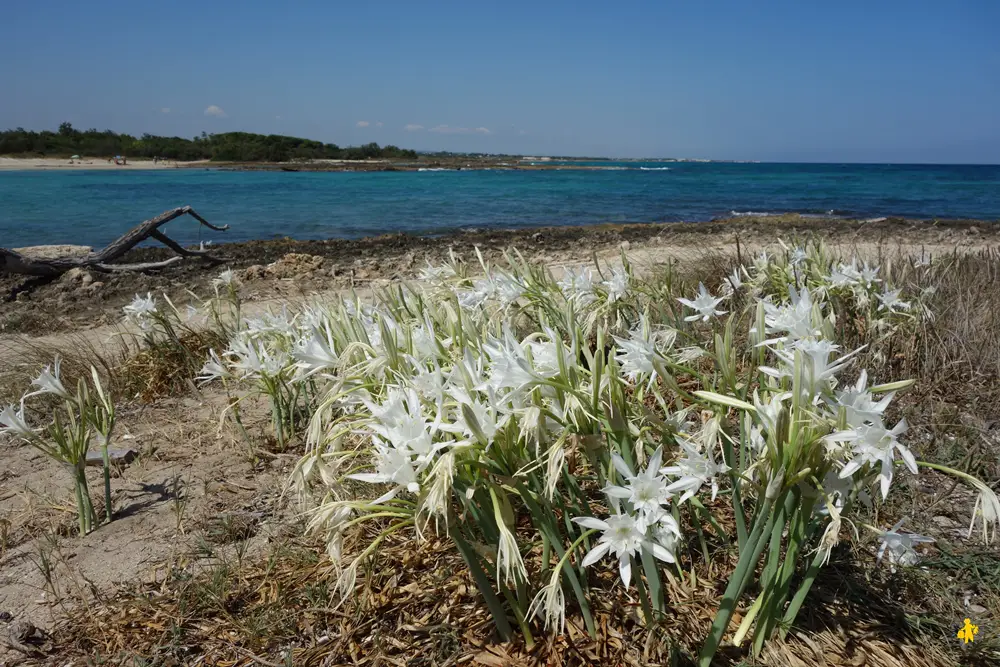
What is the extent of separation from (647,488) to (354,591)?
953 millimetres

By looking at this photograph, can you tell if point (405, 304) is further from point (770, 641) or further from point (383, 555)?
point (770, 641)

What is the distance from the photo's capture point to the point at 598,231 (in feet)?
44.1

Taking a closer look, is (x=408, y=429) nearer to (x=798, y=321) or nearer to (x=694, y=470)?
(x=694, y=470)

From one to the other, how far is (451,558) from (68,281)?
26.0 ft

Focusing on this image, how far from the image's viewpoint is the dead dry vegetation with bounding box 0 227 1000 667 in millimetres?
1415

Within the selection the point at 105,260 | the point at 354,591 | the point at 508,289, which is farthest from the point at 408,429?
the point at 105,260

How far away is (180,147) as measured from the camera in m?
65.1

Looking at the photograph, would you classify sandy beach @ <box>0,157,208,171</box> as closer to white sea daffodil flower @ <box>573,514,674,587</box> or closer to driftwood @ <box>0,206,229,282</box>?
driftwood @ <box>0,206,229,282</box>

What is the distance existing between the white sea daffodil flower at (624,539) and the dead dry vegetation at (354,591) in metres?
0.31

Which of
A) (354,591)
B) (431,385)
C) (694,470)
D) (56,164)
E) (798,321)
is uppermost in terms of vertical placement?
(56,164)

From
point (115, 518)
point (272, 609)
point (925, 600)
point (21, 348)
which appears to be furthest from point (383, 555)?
point (21, 348)

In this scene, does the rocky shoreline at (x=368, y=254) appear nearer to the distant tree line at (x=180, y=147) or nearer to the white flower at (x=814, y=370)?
the white flower at (x=814, y=370)

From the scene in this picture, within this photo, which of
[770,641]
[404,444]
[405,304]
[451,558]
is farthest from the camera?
[405,304]

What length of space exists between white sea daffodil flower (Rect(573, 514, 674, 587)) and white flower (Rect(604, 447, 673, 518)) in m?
0.03
